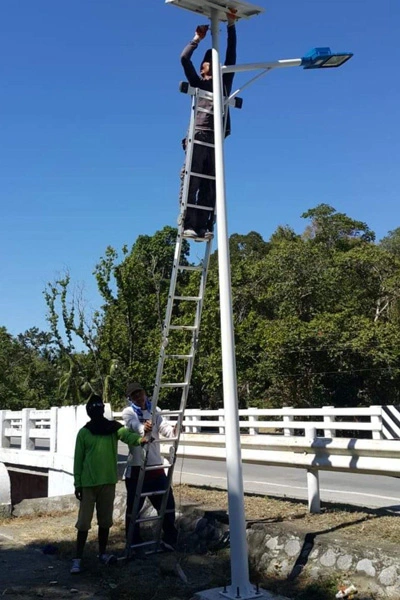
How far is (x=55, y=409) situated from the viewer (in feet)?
44.0

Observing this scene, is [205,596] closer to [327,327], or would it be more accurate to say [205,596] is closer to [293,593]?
[293,593]

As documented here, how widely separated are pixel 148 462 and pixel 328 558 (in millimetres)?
2307

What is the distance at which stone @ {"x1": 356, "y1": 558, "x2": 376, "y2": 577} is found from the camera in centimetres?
546

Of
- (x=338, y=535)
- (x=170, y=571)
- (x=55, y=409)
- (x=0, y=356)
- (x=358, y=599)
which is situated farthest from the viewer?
(x=0, y=356)

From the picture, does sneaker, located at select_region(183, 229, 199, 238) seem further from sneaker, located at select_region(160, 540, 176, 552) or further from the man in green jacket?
sneaker, located at select_region(160, 540, 176, 552)

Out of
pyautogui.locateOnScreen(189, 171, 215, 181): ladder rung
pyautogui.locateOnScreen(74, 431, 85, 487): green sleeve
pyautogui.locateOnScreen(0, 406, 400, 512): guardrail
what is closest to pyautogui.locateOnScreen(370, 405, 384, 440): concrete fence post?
pyautogui.locateOnScreen(0, 406, 400, 512): guardrail

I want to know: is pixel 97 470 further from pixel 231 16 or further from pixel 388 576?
pixel 231 16

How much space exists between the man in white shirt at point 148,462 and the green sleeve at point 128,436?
114 mm

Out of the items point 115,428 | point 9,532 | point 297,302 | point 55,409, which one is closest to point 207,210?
point 115,428

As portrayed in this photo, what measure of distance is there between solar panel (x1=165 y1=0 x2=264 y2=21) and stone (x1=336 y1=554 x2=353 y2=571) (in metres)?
5.17

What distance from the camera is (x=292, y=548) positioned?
631 centimetres

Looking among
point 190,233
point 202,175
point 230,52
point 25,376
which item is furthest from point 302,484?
point 25,376

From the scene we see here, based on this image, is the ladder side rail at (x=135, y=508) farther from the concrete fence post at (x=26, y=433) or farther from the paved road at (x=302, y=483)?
the concrete fence post at (x=26, y=433)

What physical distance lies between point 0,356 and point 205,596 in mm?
42397
